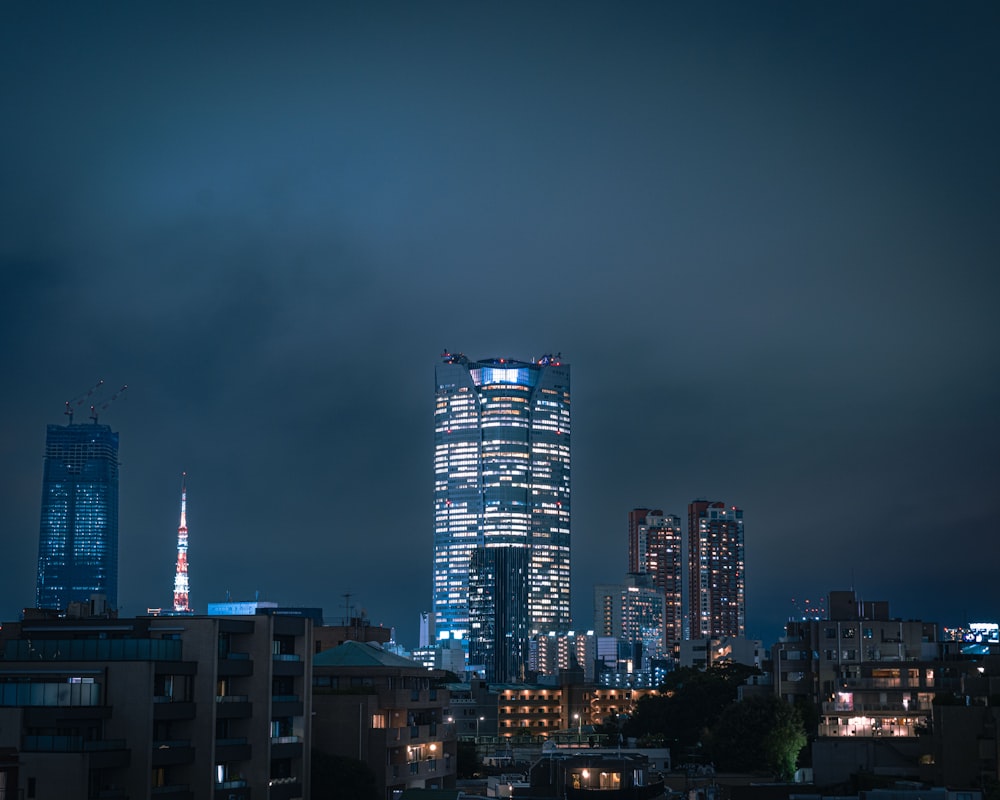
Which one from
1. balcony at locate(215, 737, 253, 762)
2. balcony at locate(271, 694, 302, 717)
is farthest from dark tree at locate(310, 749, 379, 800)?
balcony at locate(215, 737, 253, 762)

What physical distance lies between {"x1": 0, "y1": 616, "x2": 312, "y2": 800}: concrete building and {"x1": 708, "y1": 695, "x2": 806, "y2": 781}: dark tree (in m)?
49.4

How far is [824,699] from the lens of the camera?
126938 millimetres

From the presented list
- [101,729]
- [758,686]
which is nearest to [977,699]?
[758,686]

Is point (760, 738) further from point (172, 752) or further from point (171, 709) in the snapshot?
point (171, 709)

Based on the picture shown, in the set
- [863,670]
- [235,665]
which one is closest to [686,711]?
[863,670]

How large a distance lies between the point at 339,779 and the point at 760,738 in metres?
47.2

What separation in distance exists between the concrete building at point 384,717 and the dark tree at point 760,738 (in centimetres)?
2790

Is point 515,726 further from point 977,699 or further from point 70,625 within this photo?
point 70,625

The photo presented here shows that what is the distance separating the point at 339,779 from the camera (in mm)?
72688

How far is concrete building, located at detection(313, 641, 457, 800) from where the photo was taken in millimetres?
78500

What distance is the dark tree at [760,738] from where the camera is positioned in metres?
108

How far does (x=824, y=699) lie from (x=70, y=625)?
7848cm

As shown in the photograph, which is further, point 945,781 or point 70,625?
point 945,781

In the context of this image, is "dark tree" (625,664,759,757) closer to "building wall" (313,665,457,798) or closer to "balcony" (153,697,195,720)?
"building wall" (313,665,457,798)
